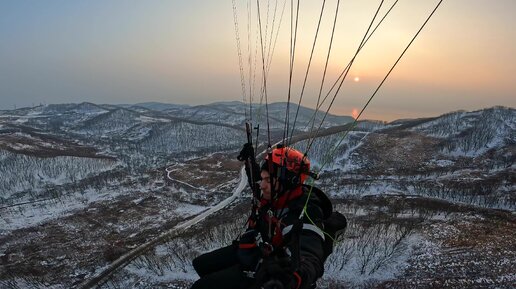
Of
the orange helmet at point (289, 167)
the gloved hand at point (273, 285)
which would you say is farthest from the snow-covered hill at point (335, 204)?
the gloved hand at point (273, 285)

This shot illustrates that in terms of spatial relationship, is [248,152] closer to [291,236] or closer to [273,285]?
[291,236]

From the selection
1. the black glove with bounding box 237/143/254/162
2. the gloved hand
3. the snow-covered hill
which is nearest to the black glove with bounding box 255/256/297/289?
the gloved hand

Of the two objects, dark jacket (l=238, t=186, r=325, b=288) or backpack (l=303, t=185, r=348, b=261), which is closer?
dark jacket (l=238, t=186, r=325, b=288)

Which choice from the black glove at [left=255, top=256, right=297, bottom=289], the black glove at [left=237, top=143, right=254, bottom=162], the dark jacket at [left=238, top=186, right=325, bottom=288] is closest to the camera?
the black glove at [left=255, top=256, right=297, bottom=289]

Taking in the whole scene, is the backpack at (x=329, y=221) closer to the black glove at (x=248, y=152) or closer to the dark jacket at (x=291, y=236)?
the dark jacket at (x=291, y=236)

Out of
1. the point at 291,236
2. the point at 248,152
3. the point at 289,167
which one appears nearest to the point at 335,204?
the point at 248,152

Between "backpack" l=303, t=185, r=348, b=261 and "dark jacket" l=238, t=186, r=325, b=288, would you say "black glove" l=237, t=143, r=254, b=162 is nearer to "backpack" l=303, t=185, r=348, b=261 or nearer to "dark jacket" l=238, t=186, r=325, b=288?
"dark jacket" l=238, t=186, r=325, b=288
